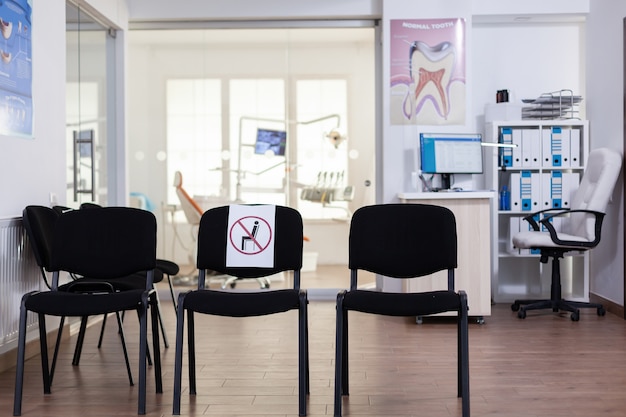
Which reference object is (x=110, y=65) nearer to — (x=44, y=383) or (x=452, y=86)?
(x=452, y=86)

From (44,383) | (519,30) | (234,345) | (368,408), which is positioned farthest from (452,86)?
(44,383)

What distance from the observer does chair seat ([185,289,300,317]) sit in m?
3.44

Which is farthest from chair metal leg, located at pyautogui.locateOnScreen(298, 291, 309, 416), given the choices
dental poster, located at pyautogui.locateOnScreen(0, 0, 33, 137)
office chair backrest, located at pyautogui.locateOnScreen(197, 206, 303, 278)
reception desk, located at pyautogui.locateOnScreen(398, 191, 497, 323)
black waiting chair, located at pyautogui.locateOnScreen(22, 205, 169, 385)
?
reception desk, located at pyautogui.locateOnScreen(398, 191, 497, 323)

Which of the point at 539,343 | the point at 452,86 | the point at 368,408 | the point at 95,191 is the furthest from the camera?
the point at 452,86

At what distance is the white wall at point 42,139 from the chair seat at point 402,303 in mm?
2074

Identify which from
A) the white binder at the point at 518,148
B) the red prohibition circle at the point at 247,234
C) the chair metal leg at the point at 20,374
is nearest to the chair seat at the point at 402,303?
the red prohibition circle at the point at 247,234

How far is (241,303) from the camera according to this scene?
3473 millimetres

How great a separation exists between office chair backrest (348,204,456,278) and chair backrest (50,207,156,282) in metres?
1.01

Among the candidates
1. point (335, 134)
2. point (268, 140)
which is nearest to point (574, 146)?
point (335, 134)

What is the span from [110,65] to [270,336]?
115 inches

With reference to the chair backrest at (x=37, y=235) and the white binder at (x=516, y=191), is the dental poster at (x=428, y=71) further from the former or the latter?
the chair backrest at (x=37, y=235)

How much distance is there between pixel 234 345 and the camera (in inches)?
194

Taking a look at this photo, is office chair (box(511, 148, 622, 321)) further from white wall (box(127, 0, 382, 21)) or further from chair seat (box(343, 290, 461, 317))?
chair seat (box(343, 290, 461, 317))

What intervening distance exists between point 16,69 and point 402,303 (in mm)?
2571
